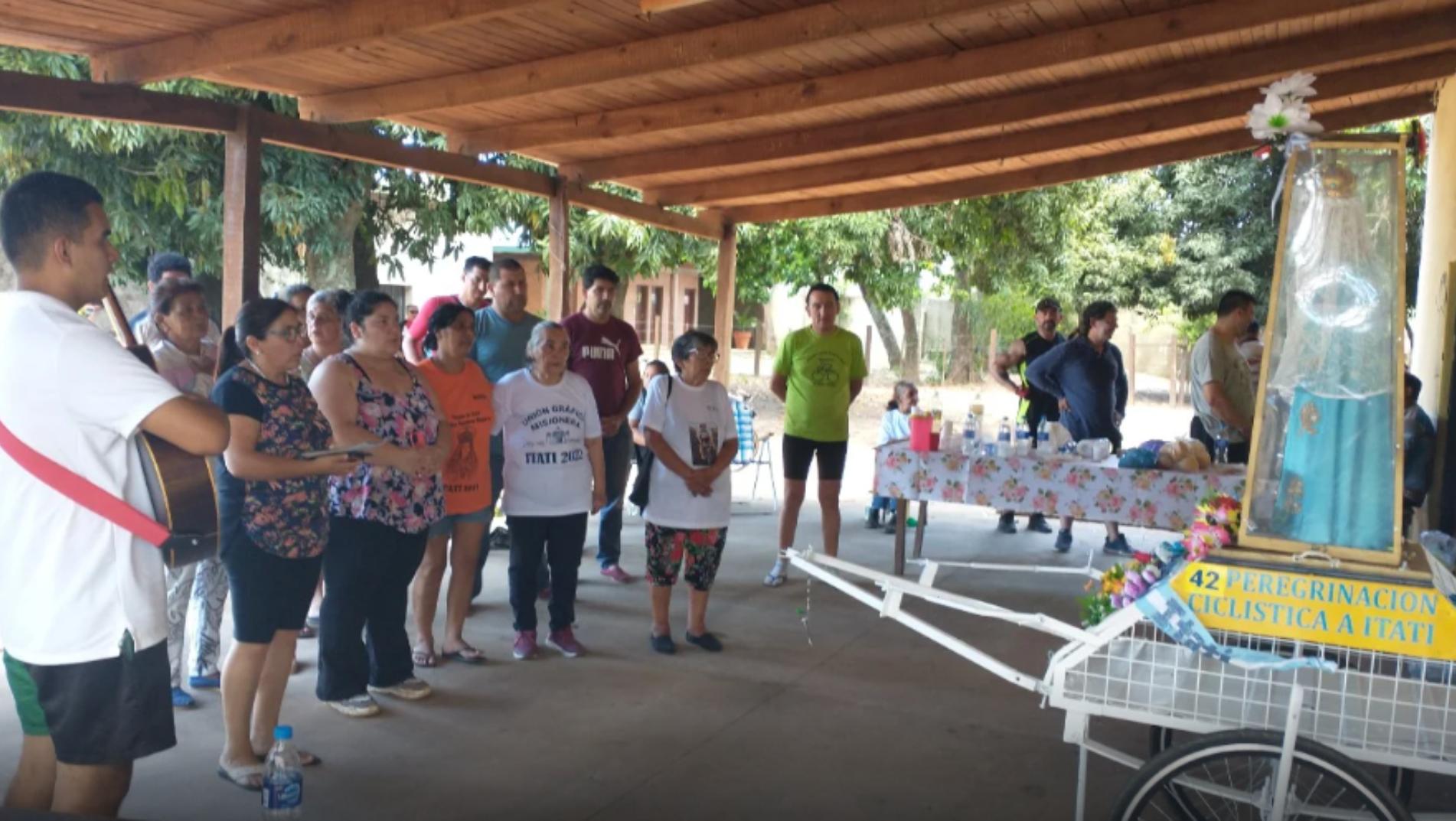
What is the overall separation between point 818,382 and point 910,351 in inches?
702

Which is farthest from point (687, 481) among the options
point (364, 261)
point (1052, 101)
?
point (364, 261)

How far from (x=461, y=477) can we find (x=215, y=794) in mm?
1702

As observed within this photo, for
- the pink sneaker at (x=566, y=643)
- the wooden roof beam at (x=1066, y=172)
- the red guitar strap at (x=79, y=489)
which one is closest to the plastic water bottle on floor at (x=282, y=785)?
the red guitar strap at (x=79, y=489)

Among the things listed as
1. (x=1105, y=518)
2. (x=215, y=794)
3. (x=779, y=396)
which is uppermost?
(x=779, y=396)

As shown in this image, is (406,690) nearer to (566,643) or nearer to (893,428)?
(566,643)

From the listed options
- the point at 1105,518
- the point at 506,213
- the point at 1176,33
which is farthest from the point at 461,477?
the point at 506,213

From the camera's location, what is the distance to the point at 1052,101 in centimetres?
727

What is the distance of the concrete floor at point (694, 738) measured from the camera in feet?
12.6

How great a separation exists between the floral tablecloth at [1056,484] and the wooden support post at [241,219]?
3651mm

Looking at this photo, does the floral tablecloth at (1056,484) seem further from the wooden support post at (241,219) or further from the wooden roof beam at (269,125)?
the wooden support post at (241,219)

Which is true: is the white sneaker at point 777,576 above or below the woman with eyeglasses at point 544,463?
below

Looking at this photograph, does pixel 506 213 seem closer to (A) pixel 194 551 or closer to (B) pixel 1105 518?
(B) pixel 1105 518

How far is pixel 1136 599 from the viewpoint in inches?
123

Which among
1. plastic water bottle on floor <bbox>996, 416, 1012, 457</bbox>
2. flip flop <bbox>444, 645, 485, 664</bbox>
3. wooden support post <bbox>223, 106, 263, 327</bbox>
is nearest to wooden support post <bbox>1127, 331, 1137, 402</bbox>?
plastic water bottle on floor <bbox>996, 416, 1012, 457</bbox>
